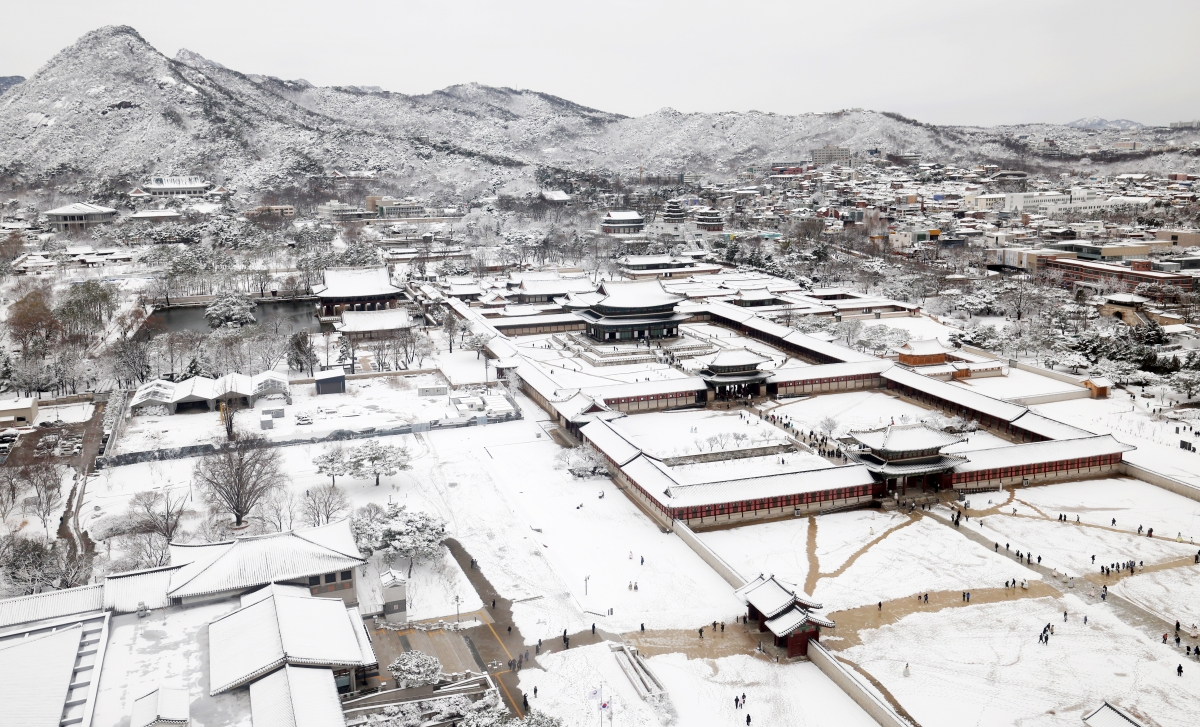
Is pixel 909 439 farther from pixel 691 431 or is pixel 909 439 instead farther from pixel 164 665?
pixel 164 665

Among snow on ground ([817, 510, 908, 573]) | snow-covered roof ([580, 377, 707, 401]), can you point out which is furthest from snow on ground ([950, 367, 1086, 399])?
snow on ground ([817, 510, 908, 573])

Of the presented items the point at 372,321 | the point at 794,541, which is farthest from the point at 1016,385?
the point at 372,321

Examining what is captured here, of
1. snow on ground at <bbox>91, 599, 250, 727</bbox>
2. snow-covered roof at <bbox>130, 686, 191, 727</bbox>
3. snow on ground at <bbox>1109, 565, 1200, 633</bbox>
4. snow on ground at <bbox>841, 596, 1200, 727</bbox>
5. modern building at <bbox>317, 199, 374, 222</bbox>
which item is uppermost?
modern building at <bbox>317, 199, 374, 222</bbox>

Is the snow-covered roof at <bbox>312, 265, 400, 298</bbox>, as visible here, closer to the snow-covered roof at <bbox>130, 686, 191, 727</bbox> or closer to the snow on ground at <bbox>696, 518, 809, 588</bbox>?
the snow on ground at <bbox>696, 518, 809, 588</bbox>

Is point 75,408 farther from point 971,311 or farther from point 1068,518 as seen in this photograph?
point 971,311

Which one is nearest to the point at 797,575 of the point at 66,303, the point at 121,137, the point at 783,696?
the point at 783,696

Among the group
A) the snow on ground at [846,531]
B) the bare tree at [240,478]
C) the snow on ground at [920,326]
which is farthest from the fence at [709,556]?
the snow on ground at [920,326]
